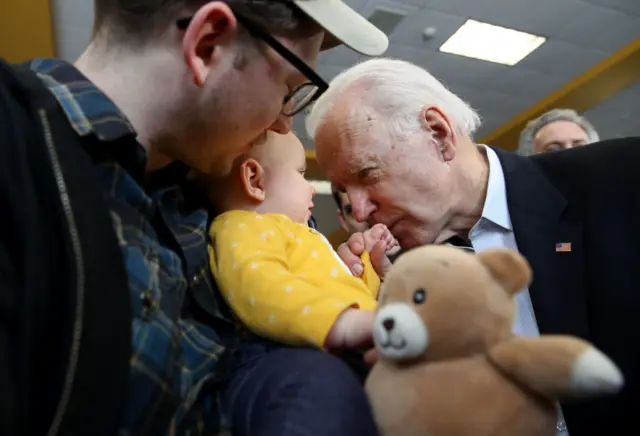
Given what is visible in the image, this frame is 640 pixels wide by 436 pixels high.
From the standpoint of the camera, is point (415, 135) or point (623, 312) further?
point (415, 135)

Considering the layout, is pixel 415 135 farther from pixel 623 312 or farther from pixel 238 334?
pixel 238 334

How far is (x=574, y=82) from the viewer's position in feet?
17.2

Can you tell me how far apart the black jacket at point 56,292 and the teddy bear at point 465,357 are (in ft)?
1.03

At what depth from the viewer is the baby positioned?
2.89 feet

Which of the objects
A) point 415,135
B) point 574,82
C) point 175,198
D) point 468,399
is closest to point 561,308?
point 415,135

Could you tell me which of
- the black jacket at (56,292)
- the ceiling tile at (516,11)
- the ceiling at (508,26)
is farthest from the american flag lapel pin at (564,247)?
the ceiling tile at (516,11)

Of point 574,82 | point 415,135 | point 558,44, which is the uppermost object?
point 415,135

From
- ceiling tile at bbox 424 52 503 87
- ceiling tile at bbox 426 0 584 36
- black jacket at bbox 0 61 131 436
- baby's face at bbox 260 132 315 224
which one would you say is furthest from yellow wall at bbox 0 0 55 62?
black jacket at bbox 0 61 131 436

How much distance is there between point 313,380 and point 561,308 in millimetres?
683

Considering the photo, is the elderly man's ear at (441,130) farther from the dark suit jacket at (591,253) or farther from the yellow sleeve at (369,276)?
the yellow sleeve at (369,276)

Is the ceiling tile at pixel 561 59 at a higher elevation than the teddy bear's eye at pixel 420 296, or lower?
lower

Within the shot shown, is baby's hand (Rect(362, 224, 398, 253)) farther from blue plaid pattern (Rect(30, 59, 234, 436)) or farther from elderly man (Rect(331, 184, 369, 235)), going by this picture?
blue plaid pattern (Rect(30, 59, 234, 436))

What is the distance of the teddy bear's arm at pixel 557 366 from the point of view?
61 cm

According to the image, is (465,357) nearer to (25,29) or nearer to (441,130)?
(441,130)
